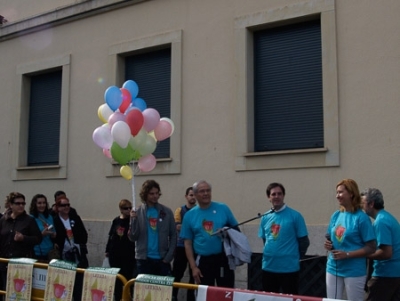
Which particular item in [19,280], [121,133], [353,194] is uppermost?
[121,133]

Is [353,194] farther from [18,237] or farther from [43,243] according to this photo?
[43,243]

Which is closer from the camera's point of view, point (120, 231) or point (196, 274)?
point (196, 274)

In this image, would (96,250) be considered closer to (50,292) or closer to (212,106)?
(212,106)

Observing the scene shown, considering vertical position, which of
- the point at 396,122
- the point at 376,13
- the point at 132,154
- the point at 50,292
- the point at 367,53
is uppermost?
the point at 376,13

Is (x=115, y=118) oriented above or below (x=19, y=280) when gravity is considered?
above

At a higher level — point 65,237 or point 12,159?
point 12,159

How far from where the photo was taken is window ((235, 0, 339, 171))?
8.37 metres

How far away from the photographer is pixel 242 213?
358 inches

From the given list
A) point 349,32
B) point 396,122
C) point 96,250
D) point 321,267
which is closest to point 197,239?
point 321,267

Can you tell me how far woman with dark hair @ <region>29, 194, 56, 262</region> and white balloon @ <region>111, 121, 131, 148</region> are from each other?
202cm

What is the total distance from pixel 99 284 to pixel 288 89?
4.72 metres

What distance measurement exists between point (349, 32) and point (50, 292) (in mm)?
5398

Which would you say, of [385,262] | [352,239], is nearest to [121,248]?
[352,239]

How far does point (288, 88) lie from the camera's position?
9.00m
